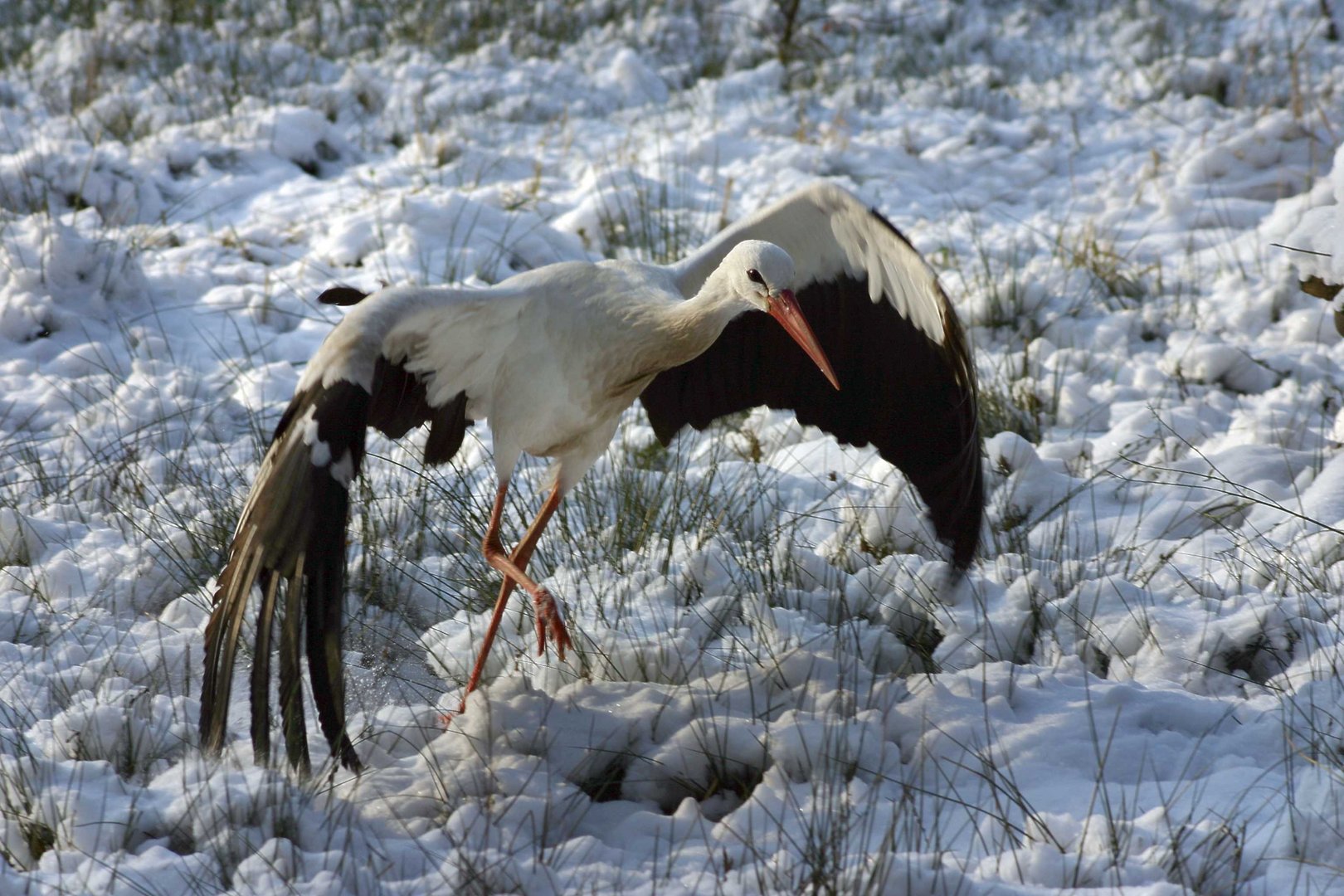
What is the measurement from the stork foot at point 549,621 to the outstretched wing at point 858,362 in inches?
37.9

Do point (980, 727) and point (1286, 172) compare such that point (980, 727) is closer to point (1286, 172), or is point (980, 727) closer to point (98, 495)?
point (98, 495)

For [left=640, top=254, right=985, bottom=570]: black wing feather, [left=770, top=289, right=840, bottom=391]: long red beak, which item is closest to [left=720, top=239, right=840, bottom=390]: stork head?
[left=770, top=289, right=840, bottom=391]: long red beak

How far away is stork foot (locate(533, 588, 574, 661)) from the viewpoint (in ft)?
10.0

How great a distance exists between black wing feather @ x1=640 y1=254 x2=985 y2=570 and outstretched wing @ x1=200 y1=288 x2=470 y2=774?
1281 millimetres

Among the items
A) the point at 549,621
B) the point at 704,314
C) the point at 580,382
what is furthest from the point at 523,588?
the point at 704,314

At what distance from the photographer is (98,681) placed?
301 centimetres

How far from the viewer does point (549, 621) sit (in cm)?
308

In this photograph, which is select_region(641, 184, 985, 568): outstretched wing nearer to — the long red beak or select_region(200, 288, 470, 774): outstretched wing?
the long red beak

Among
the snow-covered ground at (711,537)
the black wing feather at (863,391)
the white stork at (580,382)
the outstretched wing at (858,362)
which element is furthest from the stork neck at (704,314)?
the snow-covered ground at (711,537)

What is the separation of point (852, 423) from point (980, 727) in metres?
1.15

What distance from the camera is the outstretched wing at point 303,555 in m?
2.57

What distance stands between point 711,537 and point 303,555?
4.82 feet

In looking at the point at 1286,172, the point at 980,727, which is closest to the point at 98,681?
the point at 980,727

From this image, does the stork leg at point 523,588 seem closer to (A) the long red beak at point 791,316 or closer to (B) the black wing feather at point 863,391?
(B) the black wing feather at point 863,391
